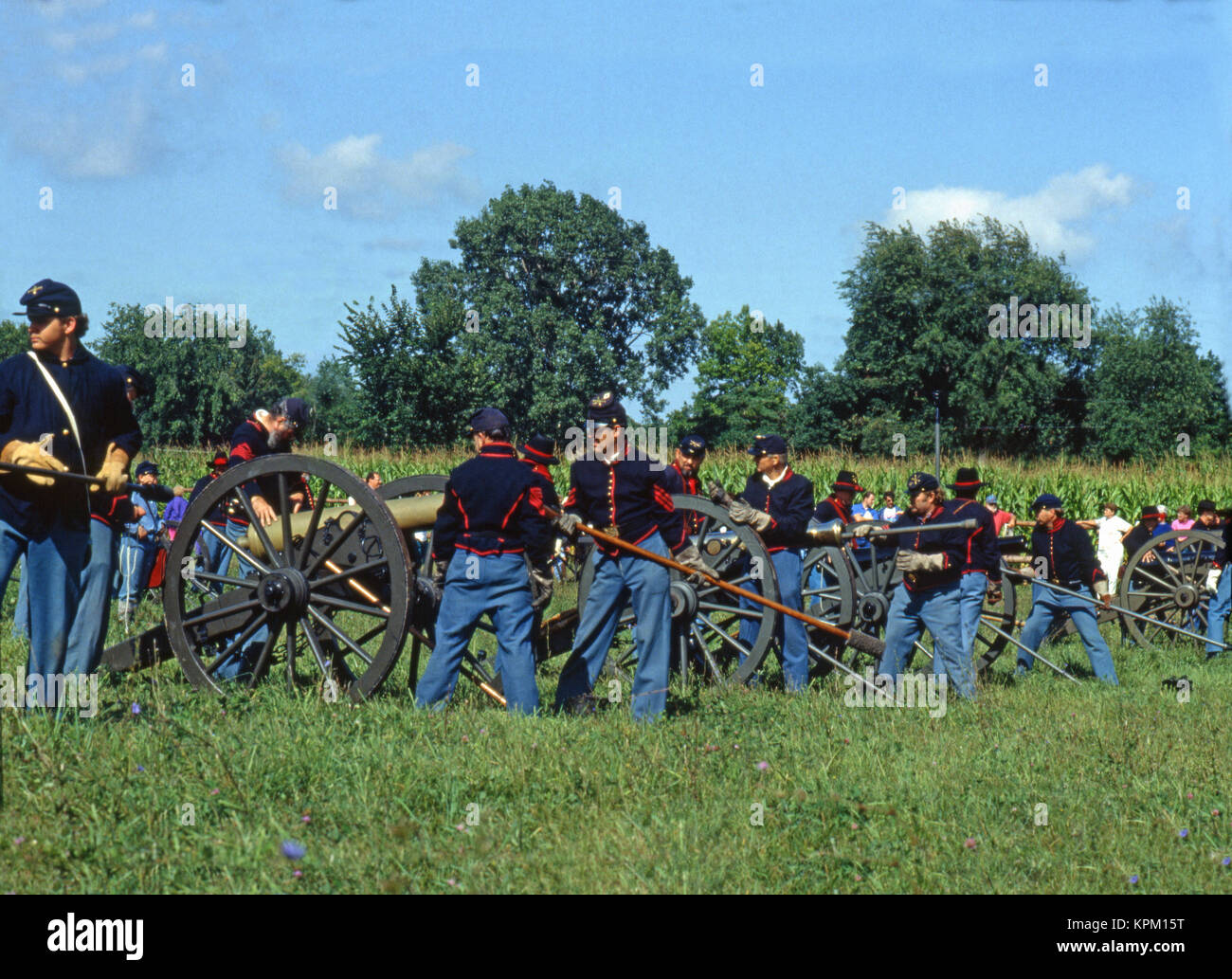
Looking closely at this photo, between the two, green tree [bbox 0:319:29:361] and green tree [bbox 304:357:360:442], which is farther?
green tree [bbox 0:319:29:361]

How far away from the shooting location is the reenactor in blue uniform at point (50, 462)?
5000 millimetres

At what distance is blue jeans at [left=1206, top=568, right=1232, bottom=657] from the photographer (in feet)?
40.2

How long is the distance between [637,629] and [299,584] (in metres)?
1.74

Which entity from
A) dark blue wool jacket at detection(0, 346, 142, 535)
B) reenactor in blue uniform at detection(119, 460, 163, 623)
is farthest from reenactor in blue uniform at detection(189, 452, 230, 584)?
reenactor in blue uniform at detection(119, 460, 163, 623)

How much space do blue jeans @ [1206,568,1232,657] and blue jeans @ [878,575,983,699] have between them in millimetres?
5336

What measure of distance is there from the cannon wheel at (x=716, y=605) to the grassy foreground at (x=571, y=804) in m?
1.46

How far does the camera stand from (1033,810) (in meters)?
4.94

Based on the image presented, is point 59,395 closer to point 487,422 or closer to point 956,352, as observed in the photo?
point 487,422

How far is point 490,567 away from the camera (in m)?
6.09

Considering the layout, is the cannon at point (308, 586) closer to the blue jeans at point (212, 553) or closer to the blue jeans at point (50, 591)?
the blue jeans at point (212, 553)

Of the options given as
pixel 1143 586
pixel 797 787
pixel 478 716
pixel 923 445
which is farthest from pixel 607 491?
pixel 923 445

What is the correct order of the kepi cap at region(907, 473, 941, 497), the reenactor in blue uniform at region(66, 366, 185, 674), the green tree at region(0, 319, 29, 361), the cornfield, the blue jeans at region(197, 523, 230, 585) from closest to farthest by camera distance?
1. the reenactor in blue uniform at region(66, 366, 185, 674)
2. the blue jeans at region(197, 523, 230, 585)
3. the kepi cap at region(907, 473, 941, 497)
4. the cornfield
5. the green tree at region(0, 319, 29, 361)

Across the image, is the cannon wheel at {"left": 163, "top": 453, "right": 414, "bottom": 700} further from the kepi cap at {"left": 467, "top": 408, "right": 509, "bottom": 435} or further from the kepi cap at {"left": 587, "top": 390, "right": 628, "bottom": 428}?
the kepi cap at {"left": 587, "top": 390, "right": 628, "bottom": 428}

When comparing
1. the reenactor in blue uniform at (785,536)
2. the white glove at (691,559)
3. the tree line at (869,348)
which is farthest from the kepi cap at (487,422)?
the tree line at (869,348)
